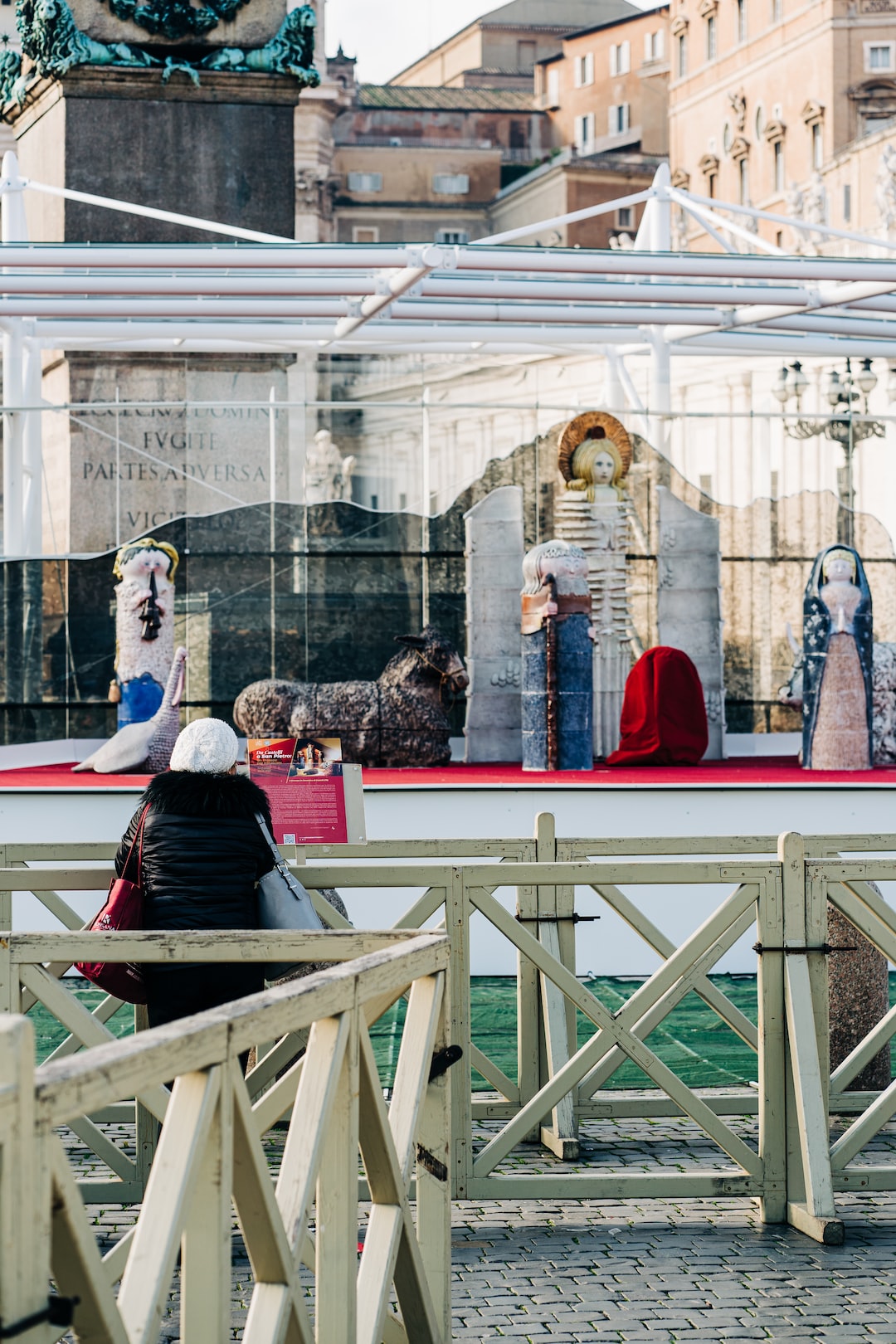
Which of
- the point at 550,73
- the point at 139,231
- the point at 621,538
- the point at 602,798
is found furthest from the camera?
the point at 550,73

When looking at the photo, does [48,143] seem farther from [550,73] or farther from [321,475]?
[550,73]

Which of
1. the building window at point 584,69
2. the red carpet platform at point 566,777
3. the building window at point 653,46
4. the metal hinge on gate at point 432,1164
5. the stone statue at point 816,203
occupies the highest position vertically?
the building window at point 653,46

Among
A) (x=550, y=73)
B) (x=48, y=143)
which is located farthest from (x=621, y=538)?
(x=550, y=73)

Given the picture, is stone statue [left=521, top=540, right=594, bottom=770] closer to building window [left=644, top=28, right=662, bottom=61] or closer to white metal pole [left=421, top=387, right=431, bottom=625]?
white metal pole [left=421, top=387, right=431, bottom=625]

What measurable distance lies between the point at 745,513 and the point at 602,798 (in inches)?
192

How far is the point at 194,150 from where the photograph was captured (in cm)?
1684

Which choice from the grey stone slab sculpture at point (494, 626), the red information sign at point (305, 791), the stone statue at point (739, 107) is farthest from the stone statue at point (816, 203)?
the red information sign at point (305, 791)

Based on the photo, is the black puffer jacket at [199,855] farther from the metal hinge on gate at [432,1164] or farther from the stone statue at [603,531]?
the stone statue at [603,531]

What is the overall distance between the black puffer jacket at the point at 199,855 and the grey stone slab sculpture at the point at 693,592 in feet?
33.3

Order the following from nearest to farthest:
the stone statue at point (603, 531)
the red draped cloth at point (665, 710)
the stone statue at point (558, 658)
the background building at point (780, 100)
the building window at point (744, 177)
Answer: the stone statue at point (558, 658) → the red draped cloth at point (665, 710) → the stone statue at point (603, 531) → the background building at point (780, 100) → the building window at point (744, 177)

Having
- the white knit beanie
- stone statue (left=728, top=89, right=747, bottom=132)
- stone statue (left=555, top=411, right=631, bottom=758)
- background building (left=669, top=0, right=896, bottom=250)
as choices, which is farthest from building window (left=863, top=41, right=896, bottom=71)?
the white knit beanie

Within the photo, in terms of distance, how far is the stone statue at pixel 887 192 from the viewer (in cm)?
3897

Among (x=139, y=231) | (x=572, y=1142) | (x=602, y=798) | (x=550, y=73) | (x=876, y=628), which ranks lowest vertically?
(x=572, y=1142)

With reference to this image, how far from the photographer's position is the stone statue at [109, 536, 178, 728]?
14258 mm
